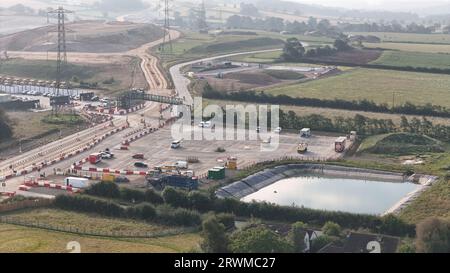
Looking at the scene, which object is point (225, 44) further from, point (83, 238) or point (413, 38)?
point (83, 238)

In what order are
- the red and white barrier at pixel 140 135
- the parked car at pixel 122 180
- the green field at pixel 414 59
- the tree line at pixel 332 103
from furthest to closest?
the green field at pixel 414 59 → the tree line at pixel 332 103 → the red and white barrier at pixel 140 135 → the parked car at pixel 122 180

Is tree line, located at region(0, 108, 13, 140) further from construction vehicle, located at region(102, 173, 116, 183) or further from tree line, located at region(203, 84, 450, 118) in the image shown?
tree line, located at region(203, 84, 450, 118)

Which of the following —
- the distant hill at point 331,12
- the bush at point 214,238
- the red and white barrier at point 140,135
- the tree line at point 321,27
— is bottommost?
the red and white barrier at point 140,135

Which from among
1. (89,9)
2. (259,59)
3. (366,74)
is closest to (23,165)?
(366,74)

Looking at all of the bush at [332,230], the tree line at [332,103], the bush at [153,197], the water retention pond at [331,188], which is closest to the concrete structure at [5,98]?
the tree line at [332,103]

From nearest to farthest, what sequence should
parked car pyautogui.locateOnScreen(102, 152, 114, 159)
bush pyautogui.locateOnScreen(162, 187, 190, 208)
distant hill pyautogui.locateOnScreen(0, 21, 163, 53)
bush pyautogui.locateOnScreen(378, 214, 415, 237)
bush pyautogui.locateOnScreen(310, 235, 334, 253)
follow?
1. bush pyautogui.locateOnScreen(310, 235, 334, 253)
2. bush pyautogui.locateOnScreen(378, 214, 415, 237)
3. bush pyautogui.locateOnScreen(162, 187, 190, 208)
4. parked car pyautogui.locateOnScreen(102, 152, 114, 159)
5. distant hill pyautogui.locateOnScreen(0, 21, 163, 53)

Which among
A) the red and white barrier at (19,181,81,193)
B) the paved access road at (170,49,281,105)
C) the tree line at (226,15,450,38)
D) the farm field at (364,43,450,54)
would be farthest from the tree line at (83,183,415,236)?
the tree line at (226,15,450,38)

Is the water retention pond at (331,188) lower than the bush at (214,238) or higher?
lower

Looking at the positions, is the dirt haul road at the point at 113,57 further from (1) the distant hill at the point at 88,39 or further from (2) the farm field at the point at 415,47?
(2) the farm field at the point at 415,47
